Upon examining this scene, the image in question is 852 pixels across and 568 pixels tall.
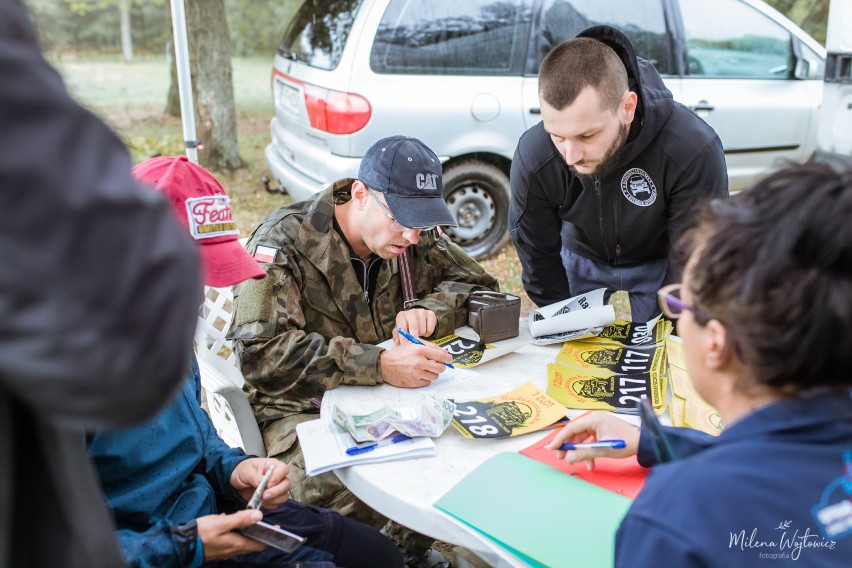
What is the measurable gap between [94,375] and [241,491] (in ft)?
4.14

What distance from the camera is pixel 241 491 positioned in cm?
179

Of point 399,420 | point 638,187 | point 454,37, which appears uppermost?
point 454,37

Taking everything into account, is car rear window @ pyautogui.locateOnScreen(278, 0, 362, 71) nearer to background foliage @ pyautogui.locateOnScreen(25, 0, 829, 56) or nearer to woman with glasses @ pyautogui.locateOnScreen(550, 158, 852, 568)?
woman with glasses @ pyautogui.locateOnScreen(550, 158, 852, 568)

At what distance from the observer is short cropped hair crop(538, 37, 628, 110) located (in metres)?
2.35

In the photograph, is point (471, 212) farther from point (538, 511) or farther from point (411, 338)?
point (538, 511)

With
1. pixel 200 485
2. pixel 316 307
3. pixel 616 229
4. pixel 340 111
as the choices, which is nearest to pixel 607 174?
pixel 616 229

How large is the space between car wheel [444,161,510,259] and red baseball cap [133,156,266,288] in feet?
11.3

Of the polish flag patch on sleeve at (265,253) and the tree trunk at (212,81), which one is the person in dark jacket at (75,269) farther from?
the tree trunk at (212,81)

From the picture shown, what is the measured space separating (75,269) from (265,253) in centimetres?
158

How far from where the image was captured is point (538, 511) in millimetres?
1380

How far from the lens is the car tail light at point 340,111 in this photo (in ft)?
15.2

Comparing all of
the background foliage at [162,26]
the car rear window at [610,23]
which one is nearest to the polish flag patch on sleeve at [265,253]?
the car rear window at [610,23]

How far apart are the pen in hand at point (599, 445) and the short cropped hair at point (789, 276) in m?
0.53

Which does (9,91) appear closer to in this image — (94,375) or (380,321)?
(94,375)
